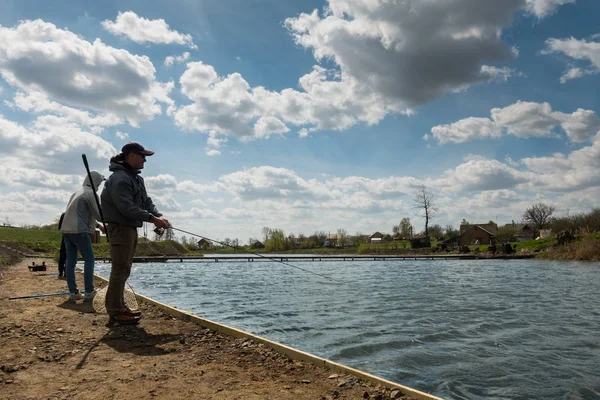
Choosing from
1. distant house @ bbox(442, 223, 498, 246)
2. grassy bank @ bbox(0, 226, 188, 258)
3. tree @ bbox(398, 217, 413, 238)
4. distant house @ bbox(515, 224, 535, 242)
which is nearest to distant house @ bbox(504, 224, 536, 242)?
distant house @ bbox(515, 224, 535, 242)

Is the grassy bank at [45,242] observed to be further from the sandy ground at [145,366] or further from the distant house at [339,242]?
the distant house at [339,242]

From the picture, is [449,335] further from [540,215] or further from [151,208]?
[540,215]

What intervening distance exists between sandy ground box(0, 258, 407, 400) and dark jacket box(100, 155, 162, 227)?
54.4 inches

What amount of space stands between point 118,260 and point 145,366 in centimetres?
175

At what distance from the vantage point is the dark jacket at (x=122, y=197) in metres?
4.82

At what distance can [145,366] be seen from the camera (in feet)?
11.9

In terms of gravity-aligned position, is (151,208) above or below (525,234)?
below

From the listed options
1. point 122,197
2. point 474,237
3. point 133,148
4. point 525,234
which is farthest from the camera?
point 525,234

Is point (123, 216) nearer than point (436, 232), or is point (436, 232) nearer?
point (123, 216)

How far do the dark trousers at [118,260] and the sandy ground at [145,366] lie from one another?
0.32 m

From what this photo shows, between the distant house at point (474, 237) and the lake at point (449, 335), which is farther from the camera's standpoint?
the distant house at point (474, 237)

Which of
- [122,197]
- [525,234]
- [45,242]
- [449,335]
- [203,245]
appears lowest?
[449,335]

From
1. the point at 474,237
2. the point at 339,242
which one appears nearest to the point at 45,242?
the point at 474,237

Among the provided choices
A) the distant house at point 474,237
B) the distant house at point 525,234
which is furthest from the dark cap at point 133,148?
the distant house at point 525,234
